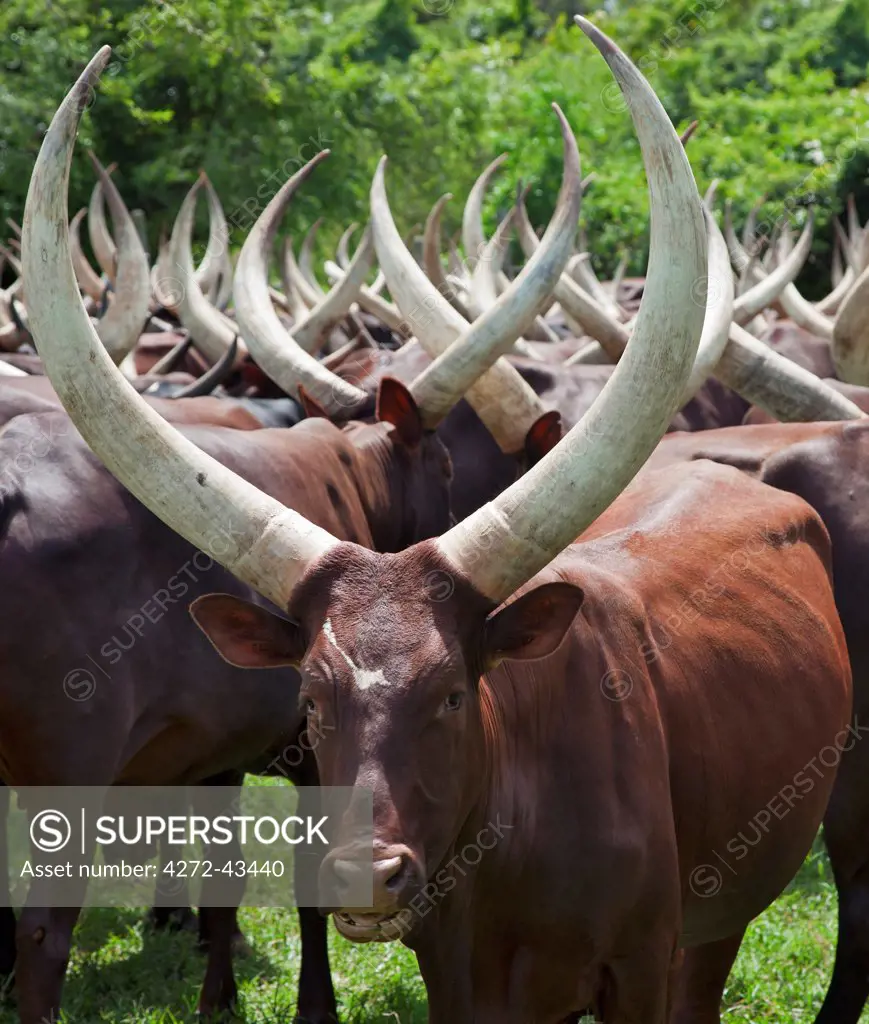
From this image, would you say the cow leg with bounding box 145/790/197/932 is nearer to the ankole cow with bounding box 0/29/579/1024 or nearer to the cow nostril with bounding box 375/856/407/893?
the ankole cow with bounding box 0/29/579/1024

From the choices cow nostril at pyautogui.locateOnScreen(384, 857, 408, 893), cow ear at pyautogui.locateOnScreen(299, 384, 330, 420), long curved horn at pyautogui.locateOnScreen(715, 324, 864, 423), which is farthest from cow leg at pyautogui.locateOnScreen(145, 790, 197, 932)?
cow nostril at pyautogui.locateOnScreen(384, 857, 408, 893)

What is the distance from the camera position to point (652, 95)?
256 cm

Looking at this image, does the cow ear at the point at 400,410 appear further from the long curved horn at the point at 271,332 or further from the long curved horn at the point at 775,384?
the long curved horn at the point at 775,384

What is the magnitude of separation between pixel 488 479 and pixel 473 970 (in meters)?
3.48

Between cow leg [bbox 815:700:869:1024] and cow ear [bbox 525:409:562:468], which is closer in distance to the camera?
cow leg [bbox 815:700:869:1024]

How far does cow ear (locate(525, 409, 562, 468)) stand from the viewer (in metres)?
Result: 4.75

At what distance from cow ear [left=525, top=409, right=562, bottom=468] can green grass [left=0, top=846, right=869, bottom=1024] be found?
5.60 ft

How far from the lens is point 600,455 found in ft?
8.66

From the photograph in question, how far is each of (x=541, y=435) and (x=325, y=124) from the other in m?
12.6

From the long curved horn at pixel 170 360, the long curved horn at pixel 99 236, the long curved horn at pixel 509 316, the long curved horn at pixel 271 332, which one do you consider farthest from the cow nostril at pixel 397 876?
the long curved horn at pixel 99 236

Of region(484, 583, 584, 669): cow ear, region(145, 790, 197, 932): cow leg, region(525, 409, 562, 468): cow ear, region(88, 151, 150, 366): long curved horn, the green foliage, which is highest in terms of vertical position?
region(484, 583, 584, 669): cow ear

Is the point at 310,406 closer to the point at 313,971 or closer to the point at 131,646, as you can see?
the point at 131,646

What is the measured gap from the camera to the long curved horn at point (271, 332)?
514 centimetres

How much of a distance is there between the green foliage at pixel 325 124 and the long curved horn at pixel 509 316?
922cm
